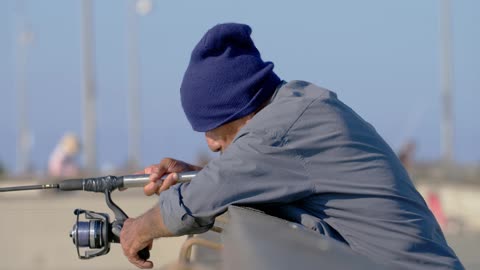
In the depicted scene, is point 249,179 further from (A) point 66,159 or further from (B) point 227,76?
(A) point 66,159

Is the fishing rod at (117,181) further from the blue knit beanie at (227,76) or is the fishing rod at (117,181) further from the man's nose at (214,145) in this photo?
the blue knit beanie at (227,76)

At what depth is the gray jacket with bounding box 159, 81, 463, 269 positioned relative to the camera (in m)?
2.96

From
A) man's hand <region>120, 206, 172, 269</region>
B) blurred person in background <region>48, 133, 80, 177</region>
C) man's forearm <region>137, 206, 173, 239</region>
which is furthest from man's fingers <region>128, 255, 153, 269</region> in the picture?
blurred person in background <region>48, 133, 80, 177</region>

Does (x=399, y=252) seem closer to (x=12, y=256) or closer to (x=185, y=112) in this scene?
(x=185, y=112)

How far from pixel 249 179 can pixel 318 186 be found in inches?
8.5

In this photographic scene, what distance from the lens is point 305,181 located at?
300 cm

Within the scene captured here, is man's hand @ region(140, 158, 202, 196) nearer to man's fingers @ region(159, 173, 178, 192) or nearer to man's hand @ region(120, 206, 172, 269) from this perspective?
man's fingers @ region(159, 173, 178, 192)

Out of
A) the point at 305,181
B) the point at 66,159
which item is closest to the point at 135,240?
the point at 305,181

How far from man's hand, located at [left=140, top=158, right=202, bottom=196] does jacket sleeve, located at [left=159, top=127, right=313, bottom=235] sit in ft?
1.35

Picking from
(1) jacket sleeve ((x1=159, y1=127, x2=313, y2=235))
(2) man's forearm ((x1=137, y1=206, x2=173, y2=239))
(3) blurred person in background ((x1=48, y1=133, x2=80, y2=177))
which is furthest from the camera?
(3) blurred person in background ((x1=48, y1=133, x2=80, y2=177))

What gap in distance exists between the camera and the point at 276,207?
308 cm

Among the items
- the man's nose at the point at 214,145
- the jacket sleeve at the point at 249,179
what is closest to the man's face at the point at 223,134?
the man's nose at the point at 214,145

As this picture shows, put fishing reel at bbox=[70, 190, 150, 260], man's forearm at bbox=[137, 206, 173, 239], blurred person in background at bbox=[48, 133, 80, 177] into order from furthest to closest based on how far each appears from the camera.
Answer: blurred person in background at bbox=[48, 133, 80, 177] < fishing reel at bbox=[70, 190, 150, 260] < man's forearm at bbox=[137, 206, 173, 239]

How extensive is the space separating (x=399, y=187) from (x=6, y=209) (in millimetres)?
9381
